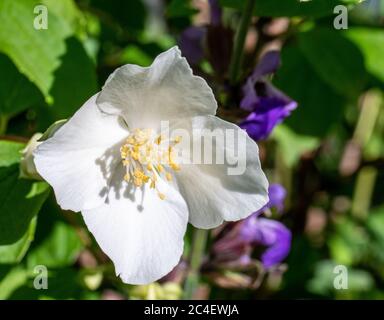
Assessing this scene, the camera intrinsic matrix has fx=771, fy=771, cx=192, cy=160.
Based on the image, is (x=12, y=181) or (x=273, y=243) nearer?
(x=12, y=181)

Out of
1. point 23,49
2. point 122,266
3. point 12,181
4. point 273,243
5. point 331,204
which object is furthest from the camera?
point 331,204

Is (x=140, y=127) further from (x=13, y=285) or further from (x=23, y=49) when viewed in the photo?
(x=13, y=285)

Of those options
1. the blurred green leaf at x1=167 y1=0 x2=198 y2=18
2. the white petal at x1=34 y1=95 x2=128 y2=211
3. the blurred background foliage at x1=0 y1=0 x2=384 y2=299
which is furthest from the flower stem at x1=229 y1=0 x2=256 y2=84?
the white petal at x1=34 y1=95 x2=128 y2=211

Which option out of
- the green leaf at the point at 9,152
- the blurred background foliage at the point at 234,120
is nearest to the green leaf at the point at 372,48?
the blurred background foliage at the point at 234,120

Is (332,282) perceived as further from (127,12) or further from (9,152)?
(9,152)

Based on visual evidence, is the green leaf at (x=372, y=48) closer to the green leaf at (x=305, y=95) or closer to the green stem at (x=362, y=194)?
the green leaf at (x=305, y=95)

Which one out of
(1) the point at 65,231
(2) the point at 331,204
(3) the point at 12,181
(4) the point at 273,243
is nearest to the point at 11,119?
(1) the point at 65,231
